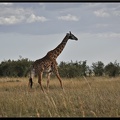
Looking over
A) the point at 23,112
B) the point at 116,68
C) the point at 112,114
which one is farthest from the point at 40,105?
→ the point at 116,68

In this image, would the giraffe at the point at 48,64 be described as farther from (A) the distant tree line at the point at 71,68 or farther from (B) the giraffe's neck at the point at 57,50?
(A) the distant tree line at the point at 71,68

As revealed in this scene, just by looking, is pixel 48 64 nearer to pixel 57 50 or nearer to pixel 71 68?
pixel 57 50

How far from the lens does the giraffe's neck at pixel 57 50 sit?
13.2 m

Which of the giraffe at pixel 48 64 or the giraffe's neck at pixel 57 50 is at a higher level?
the giraffe's neck at pixel 57 50

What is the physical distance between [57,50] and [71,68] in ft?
51.1

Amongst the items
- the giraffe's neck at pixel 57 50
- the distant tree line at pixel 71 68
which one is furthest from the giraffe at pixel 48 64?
the distant tree line at pixel 71 68

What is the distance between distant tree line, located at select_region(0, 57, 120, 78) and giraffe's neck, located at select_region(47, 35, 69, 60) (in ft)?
48.4

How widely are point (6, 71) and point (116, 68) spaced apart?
10.4 meters

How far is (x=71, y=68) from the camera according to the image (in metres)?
28.9

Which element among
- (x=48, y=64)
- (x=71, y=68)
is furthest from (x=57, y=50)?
(x=71, y=68)

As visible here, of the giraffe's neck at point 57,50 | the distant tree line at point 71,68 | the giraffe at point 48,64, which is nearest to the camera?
the giraffe at point 48,64

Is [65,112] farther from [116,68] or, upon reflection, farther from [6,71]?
[6,71]

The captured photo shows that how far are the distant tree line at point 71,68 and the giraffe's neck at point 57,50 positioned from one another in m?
14.7

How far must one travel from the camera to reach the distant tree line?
96.7ft
